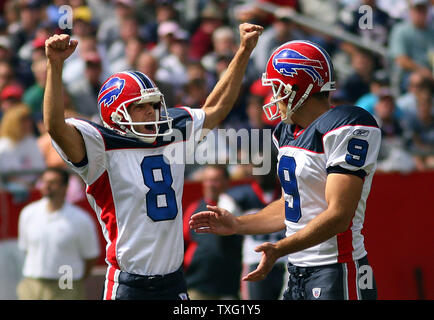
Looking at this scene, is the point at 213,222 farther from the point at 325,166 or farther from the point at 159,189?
the point at 325,166

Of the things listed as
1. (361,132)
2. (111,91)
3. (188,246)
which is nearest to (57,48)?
(111,91)

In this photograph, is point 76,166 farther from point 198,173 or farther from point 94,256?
point 198,173

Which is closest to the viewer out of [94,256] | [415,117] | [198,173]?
[94,256]

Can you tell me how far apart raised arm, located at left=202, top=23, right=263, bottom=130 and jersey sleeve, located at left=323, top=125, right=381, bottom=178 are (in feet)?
3.63

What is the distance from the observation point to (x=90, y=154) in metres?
4.94

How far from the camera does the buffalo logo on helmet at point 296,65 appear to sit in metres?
4.86

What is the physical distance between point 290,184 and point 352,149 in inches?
19.2

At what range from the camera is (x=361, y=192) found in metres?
4.59

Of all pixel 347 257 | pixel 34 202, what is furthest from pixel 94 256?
pixel 347 257

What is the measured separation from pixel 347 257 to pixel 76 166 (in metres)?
1.65

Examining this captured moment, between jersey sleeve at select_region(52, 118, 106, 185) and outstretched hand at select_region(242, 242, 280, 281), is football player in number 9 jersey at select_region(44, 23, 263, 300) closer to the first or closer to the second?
jersey sleeve at select_region(52, 118, 106, 185)

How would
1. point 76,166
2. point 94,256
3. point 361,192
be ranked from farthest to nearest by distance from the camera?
point 94,256 → point 76,166 → point 361,192

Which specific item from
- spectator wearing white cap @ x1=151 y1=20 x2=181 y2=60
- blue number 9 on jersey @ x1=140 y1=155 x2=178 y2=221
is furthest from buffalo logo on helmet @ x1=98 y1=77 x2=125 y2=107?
spectator wearing white cap @ x1=151 y1=20 x2=181 y2=60
